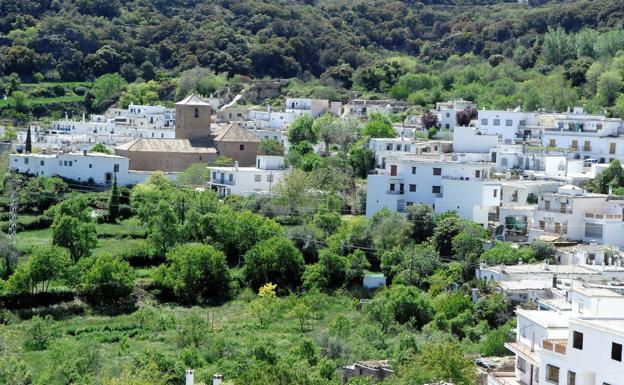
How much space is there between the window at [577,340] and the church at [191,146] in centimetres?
3850

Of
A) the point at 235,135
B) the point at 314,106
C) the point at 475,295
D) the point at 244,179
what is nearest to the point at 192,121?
the point at 235,135

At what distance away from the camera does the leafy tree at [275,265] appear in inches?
1774

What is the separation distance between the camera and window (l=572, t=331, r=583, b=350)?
22922mm

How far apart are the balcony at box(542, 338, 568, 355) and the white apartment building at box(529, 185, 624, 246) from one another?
19621 mm

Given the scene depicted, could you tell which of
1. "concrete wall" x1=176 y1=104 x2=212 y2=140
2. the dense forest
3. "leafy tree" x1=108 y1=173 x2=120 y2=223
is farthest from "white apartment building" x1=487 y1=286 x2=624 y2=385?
the dense forest

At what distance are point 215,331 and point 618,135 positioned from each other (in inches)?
871

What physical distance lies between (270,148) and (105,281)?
18.7 m

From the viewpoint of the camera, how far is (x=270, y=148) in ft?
198

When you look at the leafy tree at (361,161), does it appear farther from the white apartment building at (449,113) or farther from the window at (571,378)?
the window at (571,378)

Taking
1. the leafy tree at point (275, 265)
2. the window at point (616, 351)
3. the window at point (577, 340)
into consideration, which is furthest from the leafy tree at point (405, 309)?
the window at point (616, 351)

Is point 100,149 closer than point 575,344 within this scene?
No

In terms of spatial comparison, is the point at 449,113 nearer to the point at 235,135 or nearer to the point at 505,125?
the point at 505,125

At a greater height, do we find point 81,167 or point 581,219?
point 81,167

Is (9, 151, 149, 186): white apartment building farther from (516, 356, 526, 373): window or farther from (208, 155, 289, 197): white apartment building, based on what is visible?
(516, 356, 526, 373): window
